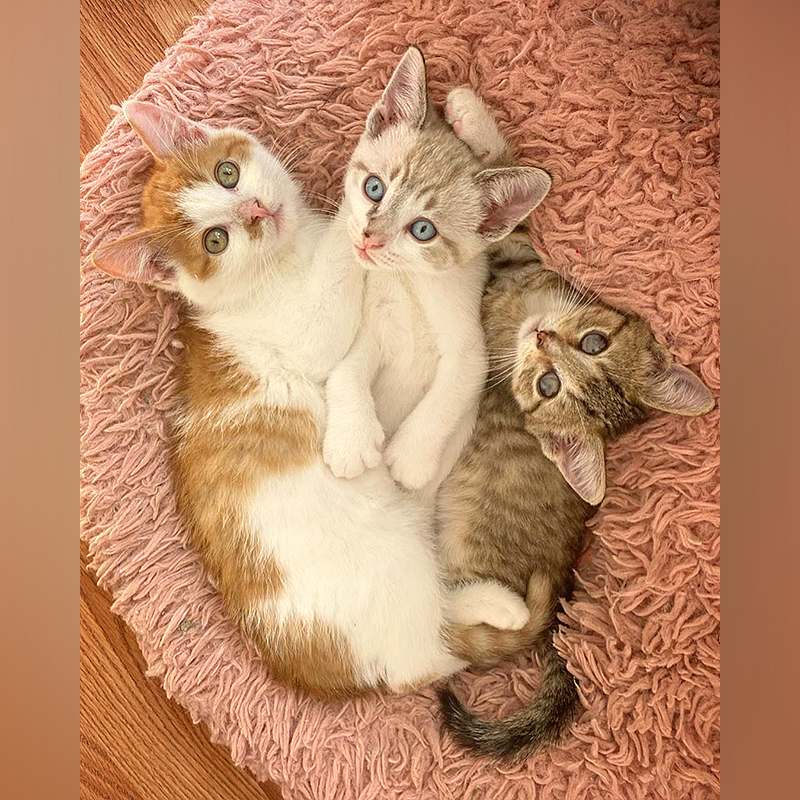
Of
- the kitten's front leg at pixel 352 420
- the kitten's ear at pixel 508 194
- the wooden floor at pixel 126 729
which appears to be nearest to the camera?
the kitten's ear at pixel 508 194

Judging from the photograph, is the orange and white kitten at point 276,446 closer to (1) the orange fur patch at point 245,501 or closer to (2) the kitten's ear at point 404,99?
(1) the orange fur patch at point 245,501

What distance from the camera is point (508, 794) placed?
131 centimetres

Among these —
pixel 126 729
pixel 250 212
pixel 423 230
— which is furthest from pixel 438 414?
pixel 126 729

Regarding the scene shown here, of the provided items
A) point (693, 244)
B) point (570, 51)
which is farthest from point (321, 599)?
point (570, 51)

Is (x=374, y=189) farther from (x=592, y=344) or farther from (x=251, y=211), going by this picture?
(x=592, y=344)

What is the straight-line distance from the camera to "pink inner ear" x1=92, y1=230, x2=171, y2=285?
4.09ft

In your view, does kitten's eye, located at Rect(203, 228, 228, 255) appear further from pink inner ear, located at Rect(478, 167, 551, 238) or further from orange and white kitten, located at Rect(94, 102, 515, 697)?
pink inner ear, located at Rect(478, 167, 551, 238)

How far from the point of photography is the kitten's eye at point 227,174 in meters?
1.30

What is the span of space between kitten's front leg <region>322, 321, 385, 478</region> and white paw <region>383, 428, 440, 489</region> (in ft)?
0.11

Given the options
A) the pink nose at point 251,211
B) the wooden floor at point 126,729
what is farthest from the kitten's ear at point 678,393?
the wooden floor at point 126,729

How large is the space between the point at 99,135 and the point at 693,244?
123 centimetres

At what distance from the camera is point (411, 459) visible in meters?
1.35

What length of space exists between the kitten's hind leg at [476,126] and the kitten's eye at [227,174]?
414 mm

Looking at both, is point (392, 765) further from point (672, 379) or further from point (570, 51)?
point (570, 51)
